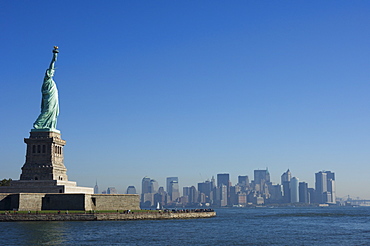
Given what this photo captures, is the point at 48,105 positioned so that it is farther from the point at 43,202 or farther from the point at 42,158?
the point at 43,202

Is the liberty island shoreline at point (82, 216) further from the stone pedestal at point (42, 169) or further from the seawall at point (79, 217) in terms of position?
the stone pedestal at point (42, 169)

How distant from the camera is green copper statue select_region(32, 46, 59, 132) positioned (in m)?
97.9

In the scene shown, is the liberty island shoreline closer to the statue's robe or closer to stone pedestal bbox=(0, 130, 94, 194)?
stone pedestal bbox=(0, 130, 94, 194)

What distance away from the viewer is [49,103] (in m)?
99.4

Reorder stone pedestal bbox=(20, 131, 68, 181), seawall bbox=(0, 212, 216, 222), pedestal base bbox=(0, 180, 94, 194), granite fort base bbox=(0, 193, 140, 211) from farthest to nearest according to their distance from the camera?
1. stone pedestal bbox=(20, 131, 68, 181)
2. pedestal base bbox=(0, 180, 94, 194)
3. granite fort base bbox=(0, 193, 140, 211)
4. seawall bbox=(0, 212, 216, 222)

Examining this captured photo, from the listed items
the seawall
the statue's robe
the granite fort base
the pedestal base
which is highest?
the statue's robe

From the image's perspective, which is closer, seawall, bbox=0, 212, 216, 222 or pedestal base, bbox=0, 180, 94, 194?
seawall, bbox=0, 212, 216, 222

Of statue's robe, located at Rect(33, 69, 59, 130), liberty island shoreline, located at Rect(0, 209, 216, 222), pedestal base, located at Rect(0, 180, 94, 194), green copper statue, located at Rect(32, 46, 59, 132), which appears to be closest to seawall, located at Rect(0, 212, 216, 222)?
liberty island shoreline, located at Rect(0, 209, 216, 222)

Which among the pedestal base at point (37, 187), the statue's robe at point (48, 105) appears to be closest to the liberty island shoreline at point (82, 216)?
the pedestal base at point (37, 187)

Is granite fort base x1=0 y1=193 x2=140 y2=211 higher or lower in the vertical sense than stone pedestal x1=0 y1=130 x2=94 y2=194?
lower

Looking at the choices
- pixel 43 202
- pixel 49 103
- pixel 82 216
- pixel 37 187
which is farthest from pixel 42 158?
pixel 82 216

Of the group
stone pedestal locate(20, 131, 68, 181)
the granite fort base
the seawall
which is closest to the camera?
the seawall

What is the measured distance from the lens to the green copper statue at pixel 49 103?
97.9 meters

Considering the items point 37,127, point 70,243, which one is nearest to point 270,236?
point 70,243
